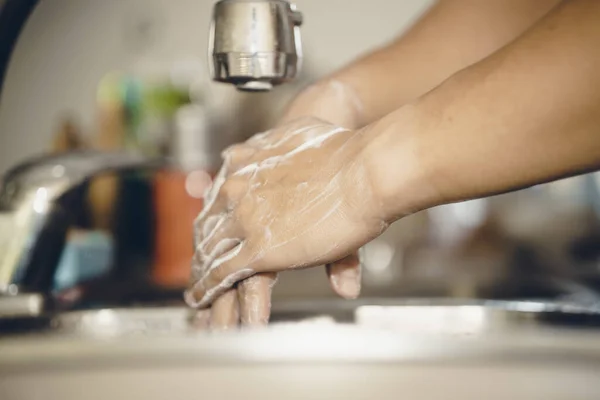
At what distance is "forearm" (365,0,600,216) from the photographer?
13.5 inches

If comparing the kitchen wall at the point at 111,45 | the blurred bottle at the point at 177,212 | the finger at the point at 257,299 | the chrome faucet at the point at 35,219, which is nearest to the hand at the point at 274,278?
the finger at the point at 257,299

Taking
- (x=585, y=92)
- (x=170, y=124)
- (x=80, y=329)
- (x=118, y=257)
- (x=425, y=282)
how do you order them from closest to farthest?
(x=585, y=92) → (x=80, y=329) → (x=425, y=282) → (x=118, y=257) → (x=170, y=124)

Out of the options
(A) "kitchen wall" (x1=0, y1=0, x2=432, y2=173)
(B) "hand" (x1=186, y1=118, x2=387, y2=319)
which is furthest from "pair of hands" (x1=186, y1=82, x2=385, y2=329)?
(A) "kitchen wall" (x1=0, y1=0, x2=432, y2=173)

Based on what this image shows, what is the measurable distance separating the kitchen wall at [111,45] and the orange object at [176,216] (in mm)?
270

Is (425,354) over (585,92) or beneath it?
beneath

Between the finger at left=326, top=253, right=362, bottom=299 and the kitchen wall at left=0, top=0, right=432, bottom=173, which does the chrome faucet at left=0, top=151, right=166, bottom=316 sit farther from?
the kitchen wall at left=0, top=0, right=432, bottom=173

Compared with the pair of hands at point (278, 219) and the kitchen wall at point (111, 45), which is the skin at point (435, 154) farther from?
the kitchen wall at point (111, 45)

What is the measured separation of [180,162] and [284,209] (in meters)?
0.76

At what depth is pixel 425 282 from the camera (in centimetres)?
89

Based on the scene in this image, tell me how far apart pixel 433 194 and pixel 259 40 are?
120mm

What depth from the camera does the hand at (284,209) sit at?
416mm

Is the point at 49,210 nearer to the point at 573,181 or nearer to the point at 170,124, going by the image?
the point at 170,124

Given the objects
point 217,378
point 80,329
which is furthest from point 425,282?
point 217,378

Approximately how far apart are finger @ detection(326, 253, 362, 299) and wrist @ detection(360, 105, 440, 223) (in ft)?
0.27
